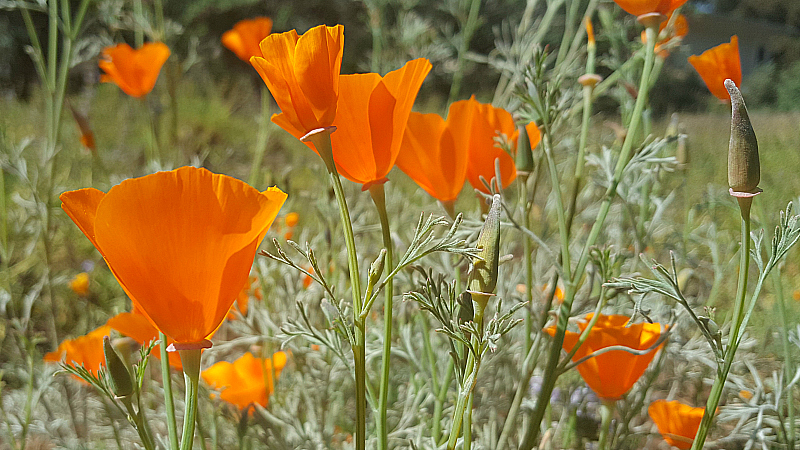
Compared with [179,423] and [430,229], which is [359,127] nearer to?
[430,229]

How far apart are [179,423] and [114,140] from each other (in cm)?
393

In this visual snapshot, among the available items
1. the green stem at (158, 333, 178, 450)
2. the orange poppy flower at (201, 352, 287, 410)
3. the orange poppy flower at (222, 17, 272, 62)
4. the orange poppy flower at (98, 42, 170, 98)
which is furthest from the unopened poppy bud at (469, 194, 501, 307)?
the orange poppy flower at (98, 42, 170, 98)

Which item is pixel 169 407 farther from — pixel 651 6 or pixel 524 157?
pixel 651 6

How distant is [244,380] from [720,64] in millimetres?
796

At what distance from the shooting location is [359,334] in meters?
0.39

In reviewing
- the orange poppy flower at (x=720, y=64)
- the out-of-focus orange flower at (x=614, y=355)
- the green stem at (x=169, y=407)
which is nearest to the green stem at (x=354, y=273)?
the green stem at (x=169, y=407)

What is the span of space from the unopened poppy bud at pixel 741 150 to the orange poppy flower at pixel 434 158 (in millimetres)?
239

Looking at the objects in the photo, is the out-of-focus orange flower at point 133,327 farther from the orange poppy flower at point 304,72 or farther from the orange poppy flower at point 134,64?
the orange poppy flower at point 134,64

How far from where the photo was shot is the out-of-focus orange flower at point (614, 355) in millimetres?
580

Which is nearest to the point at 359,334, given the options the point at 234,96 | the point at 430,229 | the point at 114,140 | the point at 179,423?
the point at 430,229

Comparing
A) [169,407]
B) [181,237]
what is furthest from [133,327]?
[181,237]

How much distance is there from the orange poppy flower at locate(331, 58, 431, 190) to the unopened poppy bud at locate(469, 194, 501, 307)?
11cm

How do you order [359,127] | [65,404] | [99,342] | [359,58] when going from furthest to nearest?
[359,58] < [65,404] < [99,342] < [359,127]

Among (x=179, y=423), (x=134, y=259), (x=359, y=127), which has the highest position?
(x=359, y=127)
